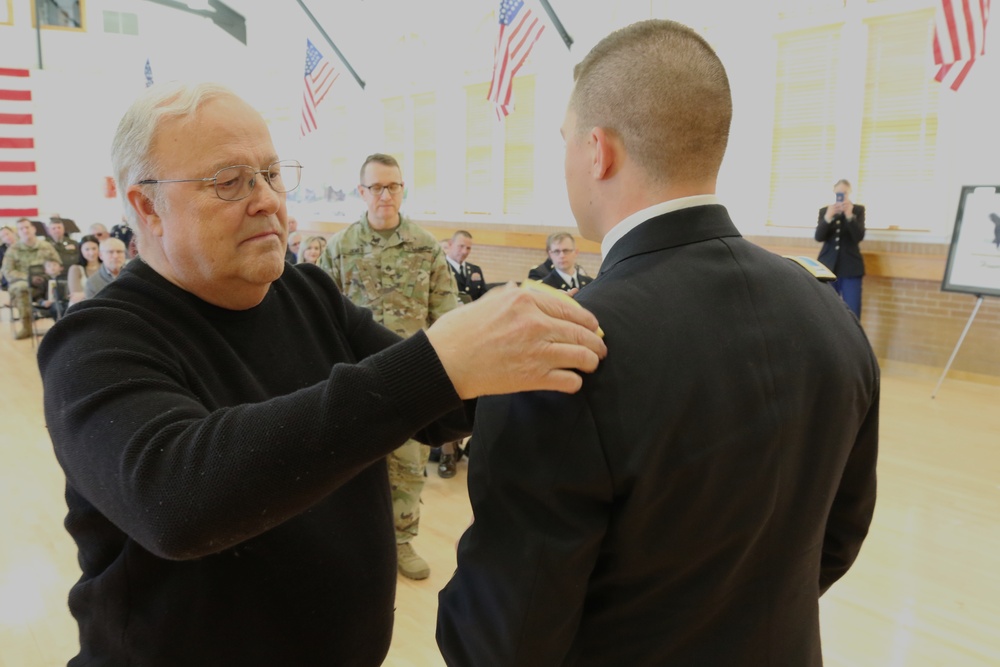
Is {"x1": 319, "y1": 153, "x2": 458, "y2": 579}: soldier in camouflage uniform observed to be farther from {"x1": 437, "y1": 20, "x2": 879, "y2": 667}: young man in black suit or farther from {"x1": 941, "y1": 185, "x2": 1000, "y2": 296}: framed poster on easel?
{"x1": 941, "y1": 185, "x2": 1000, "y2": 296}: framed poster on easel

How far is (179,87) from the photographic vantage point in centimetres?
116

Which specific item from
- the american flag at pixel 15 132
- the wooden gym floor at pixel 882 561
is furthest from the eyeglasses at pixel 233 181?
the american flag at pixel 15 132

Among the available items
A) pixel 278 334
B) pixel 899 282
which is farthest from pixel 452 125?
pixel 278 334

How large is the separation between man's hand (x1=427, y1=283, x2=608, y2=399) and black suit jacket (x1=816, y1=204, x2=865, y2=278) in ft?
22.6

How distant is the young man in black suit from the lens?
883mm

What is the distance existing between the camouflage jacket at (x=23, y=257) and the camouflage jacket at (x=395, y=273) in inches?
295

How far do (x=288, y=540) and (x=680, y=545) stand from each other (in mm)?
627

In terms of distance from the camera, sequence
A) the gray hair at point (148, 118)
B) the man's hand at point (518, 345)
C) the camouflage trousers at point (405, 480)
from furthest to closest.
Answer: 1. the camouflage trousers at point (405, 480)
2. the gray hair at point (148, 118)
3. the man's hand at point (518, 345)

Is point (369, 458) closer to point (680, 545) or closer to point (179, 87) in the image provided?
point (680, 545)

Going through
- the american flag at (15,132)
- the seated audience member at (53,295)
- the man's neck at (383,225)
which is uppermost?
the american flag at (15,132)

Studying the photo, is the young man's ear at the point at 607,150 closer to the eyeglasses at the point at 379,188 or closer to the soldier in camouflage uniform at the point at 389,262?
the soldier in camouflage uniform at the point at 389,262

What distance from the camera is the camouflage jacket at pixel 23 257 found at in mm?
9469

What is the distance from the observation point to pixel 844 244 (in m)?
7.07

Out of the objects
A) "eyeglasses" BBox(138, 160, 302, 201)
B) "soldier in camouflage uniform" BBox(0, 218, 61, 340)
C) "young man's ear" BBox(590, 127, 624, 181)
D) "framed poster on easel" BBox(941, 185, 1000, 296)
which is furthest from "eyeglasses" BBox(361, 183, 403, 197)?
"soldier in camouflage uniform" BBox(0, 218, 61, 340)
